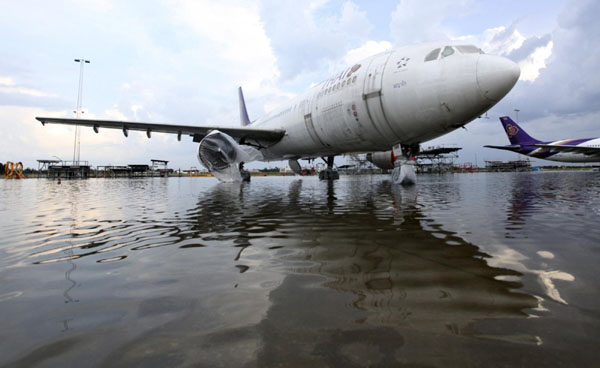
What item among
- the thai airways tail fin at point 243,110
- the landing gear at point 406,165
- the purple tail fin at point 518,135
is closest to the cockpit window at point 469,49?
the landing gear at point 406,165

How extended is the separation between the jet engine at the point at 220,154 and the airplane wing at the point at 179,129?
1.47m

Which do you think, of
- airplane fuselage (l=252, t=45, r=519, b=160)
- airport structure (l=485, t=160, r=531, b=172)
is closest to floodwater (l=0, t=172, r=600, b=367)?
airplane fuselage (l=252, t=45, r=519, b=160)

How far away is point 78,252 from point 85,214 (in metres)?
3.16

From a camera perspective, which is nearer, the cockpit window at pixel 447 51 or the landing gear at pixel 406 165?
the cockpit window at pixel 447 51

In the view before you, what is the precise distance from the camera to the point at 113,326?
145 cm

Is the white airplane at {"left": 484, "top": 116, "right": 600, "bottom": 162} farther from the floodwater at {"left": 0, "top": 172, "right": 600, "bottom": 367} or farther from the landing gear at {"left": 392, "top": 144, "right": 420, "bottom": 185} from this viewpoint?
the floodwater at {"left": 0, "top": 172, "right": 600, "bottom": 367}

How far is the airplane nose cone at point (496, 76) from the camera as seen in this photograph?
738 centimetres

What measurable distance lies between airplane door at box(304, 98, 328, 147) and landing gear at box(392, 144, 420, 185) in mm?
3463

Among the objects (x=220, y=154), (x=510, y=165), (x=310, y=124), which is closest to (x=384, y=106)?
(x=310, y=124)

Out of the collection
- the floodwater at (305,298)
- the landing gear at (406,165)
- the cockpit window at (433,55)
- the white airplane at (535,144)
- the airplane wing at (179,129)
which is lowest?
the floodwater at (305,298)

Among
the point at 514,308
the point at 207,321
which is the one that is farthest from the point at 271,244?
the point at 514,308

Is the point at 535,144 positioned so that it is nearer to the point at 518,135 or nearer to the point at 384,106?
the point at 518,135

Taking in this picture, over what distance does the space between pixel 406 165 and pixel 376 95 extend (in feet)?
12.5

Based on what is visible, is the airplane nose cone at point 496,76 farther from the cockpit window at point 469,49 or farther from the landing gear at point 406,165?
the landing gear at point 406,165
